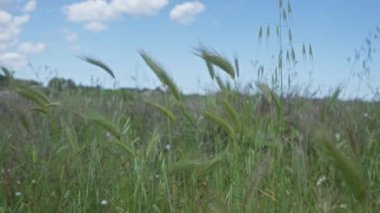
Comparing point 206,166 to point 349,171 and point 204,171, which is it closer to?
point 204,171

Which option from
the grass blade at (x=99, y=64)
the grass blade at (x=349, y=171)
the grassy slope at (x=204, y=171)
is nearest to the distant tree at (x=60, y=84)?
the grassy slope at (x=204, y=171)

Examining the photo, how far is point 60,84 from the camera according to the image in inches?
275

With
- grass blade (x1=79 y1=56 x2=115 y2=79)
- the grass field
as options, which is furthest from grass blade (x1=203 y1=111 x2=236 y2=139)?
grass blade (x1=79 y1=56 x2=115 y2=79)

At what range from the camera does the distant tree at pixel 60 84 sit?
5.83 meters

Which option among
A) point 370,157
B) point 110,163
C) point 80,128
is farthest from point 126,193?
point 80,128

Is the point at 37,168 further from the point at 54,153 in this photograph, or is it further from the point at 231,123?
the point at 231,123

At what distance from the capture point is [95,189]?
2.53 metres

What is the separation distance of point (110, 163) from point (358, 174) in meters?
1.56

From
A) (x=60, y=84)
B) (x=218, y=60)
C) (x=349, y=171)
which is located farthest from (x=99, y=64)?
(x=60, y=84)

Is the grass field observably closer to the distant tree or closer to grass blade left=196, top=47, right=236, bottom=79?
grass blade left=196, top=47, right=236, bottom=79

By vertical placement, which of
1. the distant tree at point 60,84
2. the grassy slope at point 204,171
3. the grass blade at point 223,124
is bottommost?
the grassy slope at point 204,171

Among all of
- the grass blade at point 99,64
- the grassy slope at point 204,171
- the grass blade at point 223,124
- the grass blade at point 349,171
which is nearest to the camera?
the grass blade at point 349,171

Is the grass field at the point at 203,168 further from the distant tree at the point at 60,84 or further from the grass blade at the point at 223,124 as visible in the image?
the distant tree at the point at 60,84

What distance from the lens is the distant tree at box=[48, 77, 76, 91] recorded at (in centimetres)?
583
